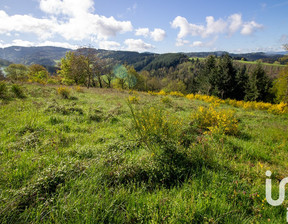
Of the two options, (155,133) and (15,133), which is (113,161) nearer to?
(155,133)

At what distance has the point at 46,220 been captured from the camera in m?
1.65

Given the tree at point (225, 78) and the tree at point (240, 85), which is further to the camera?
the tree at point (240, 85)

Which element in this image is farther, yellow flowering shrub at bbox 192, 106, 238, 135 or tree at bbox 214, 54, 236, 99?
tree at bbox 214, 54, 236, 99

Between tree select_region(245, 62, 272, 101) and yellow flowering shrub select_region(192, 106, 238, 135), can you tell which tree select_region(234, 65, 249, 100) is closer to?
tree select_region(245, 62, 272, 101)

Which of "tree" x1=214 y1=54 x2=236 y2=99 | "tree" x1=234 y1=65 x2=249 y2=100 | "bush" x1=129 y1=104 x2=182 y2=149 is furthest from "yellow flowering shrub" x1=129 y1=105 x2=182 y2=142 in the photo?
"tree" x1=234 y1=65 x2=249 y2=100

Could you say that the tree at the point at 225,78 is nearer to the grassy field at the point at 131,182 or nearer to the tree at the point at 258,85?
the tree at the point at 258,85

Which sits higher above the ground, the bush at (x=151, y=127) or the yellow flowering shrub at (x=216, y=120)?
the bush at (x=151, y=127)

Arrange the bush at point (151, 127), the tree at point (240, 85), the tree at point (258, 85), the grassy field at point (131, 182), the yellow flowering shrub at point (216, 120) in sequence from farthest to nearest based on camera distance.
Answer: the tree at point (240, 85), the tree at point (258, 85), the yellow flowering shrub at point (216, 120), the bush at point (151, 127), the grassy field at point (131, 182)

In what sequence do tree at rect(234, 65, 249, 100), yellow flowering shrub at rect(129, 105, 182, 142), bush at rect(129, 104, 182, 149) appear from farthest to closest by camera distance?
tree at rect(234, 65, 249, 100) < yellow flowering shrub at rect(129, 105, 182, 142) < bush at rect(129, 104, 182, 149)

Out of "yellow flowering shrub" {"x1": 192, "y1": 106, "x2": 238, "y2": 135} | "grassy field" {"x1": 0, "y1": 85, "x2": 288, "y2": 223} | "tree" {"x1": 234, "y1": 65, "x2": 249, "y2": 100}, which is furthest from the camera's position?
"tree" {"x1": 234, "y1": 65, "x2": 249, "y2": 100}

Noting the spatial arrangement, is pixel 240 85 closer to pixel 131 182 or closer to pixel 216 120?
pixel 216 120

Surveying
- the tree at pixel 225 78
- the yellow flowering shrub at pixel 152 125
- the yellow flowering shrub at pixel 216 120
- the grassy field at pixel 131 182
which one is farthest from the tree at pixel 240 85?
the yellow flowering shrub at pixel 152 125

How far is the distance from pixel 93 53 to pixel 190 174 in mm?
30223

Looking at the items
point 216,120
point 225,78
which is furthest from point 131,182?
point 225,78
